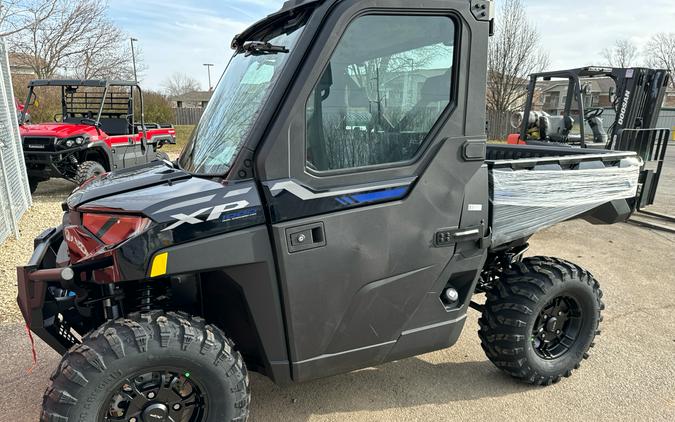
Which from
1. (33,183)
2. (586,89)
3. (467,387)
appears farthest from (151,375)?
(586,89)

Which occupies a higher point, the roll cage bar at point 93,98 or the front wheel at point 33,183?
the roll cage bar at point 93,98

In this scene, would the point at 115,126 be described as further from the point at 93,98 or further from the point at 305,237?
the point at 305,237

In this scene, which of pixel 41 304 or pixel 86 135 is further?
pixel 86 135

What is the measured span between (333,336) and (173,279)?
0.92m

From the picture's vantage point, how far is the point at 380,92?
2.31 m

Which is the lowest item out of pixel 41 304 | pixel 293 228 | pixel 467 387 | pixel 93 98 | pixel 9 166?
pixel 467 387

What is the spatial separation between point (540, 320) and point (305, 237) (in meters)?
1.90

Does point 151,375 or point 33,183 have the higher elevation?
point 151,375

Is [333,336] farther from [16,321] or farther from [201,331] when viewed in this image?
[16,321]

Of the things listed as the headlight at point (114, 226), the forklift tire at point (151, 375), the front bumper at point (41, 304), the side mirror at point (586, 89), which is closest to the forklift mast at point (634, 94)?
the side mirror at point (586, 89)

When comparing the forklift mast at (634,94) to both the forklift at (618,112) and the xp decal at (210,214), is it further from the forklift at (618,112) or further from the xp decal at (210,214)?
the xp decal at (210,214)

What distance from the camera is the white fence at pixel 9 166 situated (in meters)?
6.25

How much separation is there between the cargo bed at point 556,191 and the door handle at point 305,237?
1.12 m

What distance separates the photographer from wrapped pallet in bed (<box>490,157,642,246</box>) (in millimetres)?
2742
